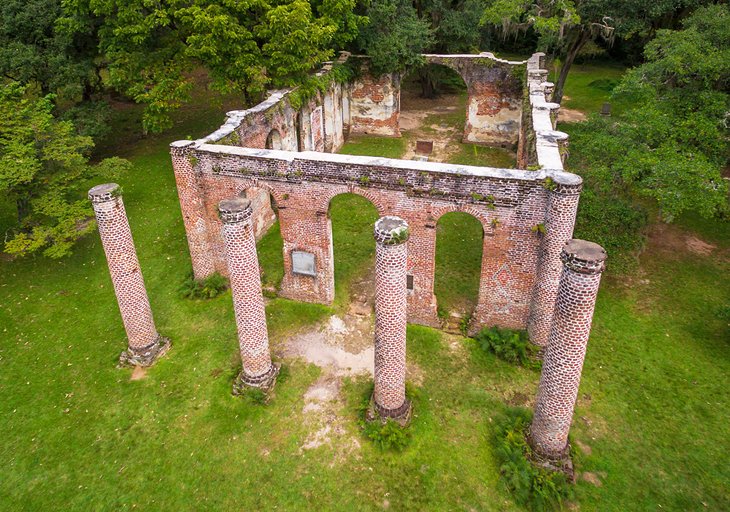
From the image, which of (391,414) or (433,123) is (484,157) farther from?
(391,414)

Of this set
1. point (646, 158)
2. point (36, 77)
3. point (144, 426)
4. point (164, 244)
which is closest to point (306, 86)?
point (164, 244)

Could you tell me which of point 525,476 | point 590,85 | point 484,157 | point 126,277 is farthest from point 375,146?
point 525,476

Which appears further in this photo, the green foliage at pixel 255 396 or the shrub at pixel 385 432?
the green foliage at pixel 255 396

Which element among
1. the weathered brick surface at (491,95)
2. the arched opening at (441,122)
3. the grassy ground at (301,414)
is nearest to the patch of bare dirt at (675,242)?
the grassy ground at (301,414)

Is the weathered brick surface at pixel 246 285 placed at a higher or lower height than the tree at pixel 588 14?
lower

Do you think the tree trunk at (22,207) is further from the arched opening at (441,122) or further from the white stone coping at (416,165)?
the arched opening at (441,122)

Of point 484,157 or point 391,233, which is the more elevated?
point 391,233
